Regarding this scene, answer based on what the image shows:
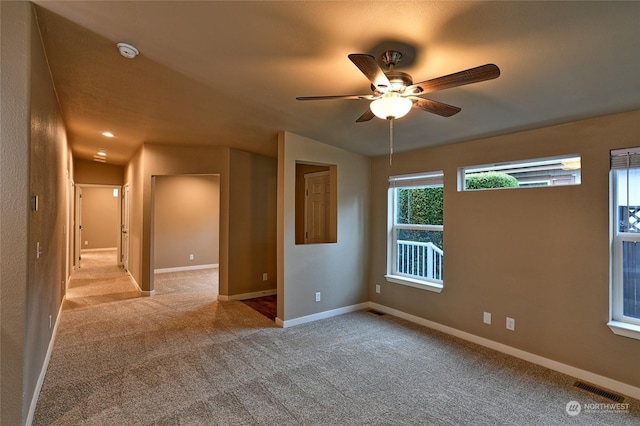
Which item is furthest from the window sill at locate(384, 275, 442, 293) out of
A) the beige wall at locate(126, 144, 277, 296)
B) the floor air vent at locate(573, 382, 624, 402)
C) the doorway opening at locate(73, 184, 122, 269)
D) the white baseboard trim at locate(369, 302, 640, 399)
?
the doorway opening at locate(73, 184, 122, 269)

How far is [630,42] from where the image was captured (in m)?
1.75

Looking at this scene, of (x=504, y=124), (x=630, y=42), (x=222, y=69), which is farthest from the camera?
(x=504, y=124)

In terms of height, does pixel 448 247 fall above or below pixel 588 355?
above

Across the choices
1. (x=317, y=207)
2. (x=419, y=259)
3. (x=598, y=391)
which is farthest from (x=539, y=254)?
(x=317, y=207)

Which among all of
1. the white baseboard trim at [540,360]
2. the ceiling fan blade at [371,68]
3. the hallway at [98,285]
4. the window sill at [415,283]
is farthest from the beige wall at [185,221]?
the ceiling fan blade at [371,68]

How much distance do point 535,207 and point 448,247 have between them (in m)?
1.01

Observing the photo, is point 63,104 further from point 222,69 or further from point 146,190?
point 222,69

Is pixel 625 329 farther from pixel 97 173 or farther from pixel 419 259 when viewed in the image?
pixel 97 173

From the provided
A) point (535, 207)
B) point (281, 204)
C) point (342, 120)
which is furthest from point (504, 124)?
point (281, 204)

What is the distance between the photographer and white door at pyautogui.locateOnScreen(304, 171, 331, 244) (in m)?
5.20

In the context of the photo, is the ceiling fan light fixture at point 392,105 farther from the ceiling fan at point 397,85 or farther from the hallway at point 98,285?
the hallway at point 98,285

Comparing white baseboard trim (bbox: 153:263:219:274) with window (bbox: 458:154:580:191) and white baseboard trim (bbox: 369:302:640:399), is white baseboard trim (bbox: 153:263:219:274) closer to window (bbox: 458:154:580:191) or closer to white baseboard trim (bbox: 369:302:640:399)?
white baseboard trim (bbox: 369:302:640:399)

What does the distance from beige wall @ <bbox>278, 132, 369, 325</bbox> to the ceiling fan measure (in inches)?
81.8

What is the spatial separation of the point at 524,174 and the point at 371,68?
93.1 inches
